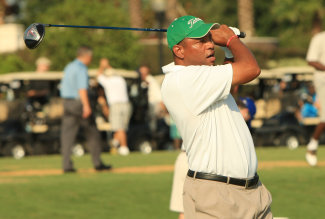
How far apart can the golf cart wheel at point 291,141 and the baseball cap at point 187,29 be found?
59.7 feet

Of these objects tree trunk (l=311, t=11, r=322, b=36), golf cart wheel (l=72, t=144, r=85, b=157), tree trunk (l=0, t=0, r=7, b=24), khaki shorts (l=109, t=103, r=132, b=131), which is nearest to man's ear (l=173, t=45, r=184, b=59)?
khaki shorts (l=109, t=103, r=132, b=131)

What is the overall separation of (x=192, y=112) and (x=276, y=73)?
65.5 feet

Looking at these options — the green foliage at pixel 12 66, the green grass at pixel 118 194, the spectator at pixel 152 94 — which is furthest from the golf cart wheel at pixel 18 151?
the green foliage at pixel 12 66

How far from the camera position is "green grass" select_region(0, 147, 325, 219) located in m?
9.62

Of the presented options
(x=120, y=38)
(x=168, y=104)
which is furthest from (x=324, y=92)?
(x=120, y=38)

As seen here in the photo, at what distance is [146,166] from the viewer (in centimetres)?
1478

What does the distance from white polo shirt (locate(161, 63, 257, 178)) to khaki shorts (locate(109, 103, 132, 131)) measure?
1478 cm

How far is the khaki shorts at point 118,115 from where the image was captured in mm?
20000

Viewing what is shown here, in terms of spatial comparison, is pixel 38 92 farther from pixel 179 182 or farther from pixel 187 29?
pixel 187 29

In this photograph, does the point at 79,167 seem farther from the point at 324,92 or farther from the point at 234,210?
the point at 234,210

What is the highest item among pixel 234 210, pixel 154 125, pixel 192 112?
pixel 192 112

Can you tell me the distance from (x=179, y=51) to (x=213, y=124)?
50 centimetres

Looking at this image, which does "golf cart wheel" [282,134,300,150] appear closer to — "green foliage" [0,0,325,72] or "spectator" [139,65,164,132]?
"spectator" [139,65,164,132]

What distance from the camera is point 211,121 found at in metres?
5.13
